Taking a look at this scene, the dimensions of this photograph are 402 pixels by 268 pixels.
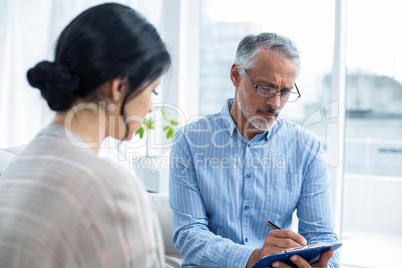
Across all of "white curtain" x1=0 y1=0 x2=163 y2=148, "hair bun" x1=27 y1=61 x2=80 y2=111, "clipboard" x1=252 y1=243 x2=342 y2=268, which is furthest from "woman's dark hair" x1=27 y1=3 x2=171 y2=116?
"white curtain" x1=0 y1=0 x2=163 y2=148

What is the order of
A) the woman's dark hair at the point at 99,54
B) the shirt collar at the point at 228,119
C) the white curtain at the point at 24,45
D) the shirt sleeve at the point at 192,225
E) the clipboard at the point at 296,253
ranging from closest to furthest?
1. the woman's dark hair at the point at 99,54
2. the clipboard at the point at 296,253
3. the shirt sleeve at the point at 192,225
4. the shirt collar at the point at 228,119
5. the white curtain at the point at 24,45

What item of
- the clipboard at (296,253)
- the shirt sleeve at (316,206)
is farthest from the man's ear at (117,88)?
the shirt sleeve at (316,206)

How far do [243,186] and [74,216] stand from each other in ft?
3.13

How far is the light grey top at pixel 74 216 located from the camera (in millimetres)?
700

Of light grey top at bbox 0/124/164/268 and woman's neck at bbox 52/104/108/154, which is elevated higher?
woman's neck at bbox 52/104/108/154

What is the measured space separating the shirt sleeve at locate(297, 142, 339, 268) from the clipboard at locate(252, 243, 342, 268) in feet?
0.96

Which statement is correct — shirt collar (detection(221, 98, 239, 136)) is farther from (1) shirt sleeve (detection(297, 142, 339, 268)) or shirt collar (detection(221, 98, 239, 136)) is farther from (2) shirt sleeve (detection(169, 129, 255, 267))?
(1) shirt sleeve (detection(297, 142, 339, 268))

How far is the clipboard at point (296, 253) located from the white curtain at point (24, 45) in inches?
76.9

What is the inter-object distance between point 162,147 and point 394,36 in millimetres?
1675

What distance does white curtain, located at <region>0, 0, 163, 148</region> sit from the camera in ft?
8.85

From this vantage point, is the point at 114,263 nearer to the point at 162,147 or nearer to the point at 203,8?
the point at 162,147

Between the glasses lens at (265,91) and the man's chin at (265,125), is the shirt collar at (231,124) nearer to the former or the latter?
the man's chin at (265,125)

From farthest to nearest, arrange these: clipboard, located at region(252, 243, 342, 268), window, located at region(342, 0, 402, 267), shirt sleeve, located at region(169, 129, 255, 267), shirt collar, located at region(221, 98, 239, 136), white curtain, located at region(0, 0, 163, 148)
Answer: white curtain, located at region(0, 0, 163, 148) → window, located at region(342, 0, 402, 267) → shirt collar, located at region(221, 98, 239, 136) → shirt sleeve, located at region(169, 129, 255, 267) → clipboard, located at region(252, 243, 342, 268)

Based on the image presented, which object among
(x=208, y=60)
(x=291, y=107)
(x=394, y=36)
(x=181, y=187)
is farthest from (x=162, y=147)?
(x=394, y=36)
